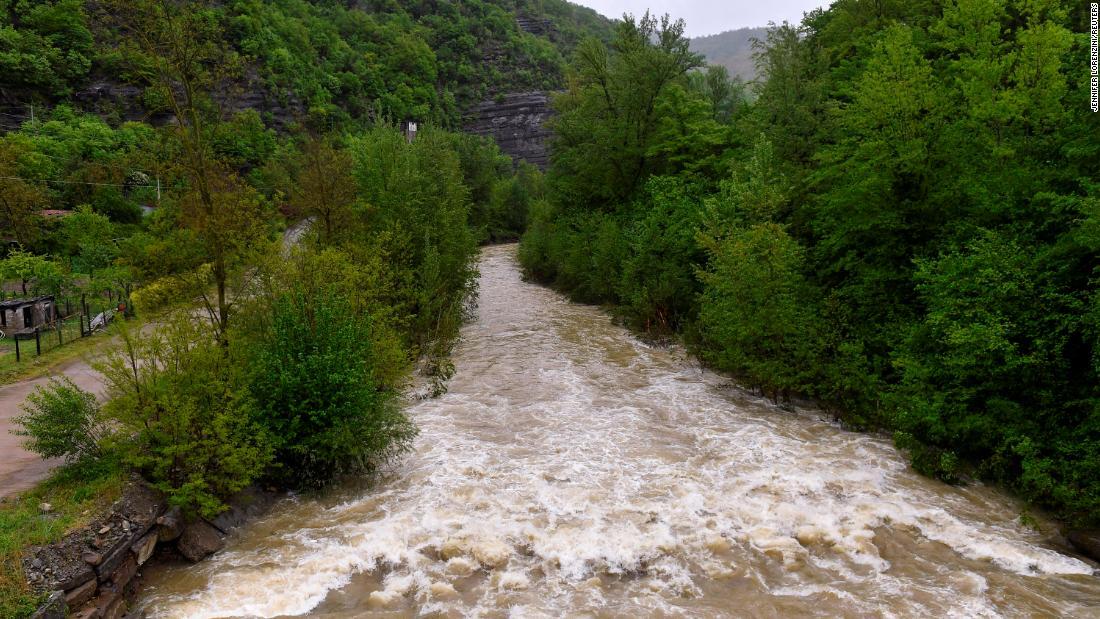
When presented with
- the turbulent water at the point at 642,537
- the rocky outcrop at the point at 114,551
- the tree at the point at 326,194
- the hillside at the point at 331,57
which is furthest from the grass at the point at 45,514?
the tree at the point at 326,194

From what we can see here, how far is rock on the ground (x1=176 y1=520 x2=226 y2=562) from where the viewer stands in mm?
8711

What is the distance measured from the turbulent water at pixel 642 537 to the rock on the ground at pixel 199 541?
18 centimetres

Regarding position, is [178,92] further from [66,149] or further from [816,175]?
[66,149]

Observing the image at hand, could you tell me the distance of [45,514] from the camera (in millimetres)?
7945

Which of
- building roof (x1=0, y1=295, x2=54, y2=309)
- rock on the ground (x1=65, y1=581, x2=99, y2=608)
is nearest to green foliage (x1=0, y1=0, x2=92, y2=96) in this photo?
building roof (x1=0, y1=295, x2=54, y2=309)

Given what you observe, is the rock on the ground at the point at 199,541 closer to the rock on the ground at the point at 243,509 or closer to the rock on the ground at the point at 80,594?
the rock on the ground at the point at 243,509

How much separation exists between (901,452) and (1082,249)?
4817 millimetres

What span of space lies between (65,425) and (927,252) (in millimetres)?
16898

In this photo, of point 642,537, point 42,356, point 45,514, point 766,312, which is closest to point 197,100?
point 45,514

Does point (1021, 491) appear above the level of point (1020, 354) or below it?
below

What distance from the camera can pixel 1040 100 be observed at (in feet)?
39.6

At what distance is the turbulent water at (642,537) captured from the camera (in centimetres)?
779

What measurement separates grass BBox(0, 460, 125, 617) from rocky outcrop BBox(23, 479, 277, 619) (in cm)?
14

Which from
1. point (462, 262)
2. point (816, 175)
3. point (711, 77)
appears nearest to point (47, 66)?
point (462, 262)
